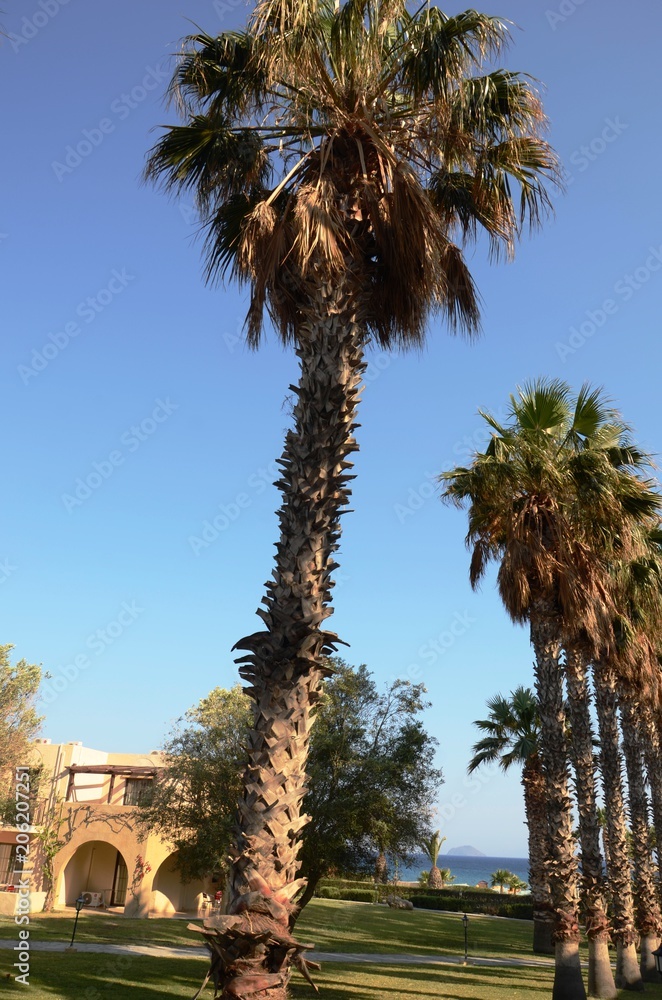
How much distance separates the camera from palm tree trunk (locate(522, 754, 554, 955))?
25.0 meters

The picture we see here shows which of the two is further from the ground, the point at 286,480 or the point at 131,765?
the point at 286,480

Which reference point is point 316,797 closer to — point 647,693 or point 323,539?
point 647,693

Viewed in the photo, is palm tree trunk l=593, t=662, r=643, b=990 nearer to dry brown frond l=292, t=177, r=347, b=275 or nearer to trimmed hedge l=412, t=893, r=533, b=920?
dry brown frond l=292, t=177, r=347, b=275

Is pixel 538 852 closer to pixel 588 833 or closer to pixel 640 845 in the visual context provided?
pixel 640 845

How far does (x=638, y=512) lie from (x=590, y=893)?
309 inches

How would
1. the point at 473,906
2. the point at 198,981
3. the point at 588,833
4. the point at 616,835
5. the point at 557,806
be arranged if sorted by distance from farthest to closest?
the point at 473,906 → the point at 616,835 → the point at 588,833 → the point at 198,981 → the point at 557,806

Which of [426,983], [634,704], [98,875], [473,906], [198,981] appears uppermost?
[634,704]

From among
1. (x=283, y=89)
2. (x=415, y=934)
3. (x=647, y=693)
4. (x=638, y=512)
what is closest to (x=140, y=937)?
(x=415, y=934)

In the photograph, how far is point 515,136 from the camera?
8.26 m

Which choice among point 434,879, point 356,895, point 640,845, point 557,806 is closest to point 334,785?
point 557,806

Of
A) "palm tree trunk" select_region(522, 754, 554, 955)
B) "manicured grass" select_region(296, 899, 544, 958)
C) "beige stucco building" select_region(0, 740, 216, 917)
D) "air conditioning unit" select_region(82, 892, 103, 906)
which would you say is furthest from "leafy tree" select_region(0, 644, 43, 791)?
"palm tree trunk" select_region(522, 754, 554, 955)

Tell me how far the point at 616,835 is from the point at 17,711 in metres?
22.2

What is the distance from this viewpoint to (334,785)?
57.5 ft

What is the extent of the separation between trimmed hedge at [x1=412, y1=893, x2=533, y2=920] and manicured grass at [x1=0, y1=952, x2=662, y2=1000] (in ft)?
80.9
